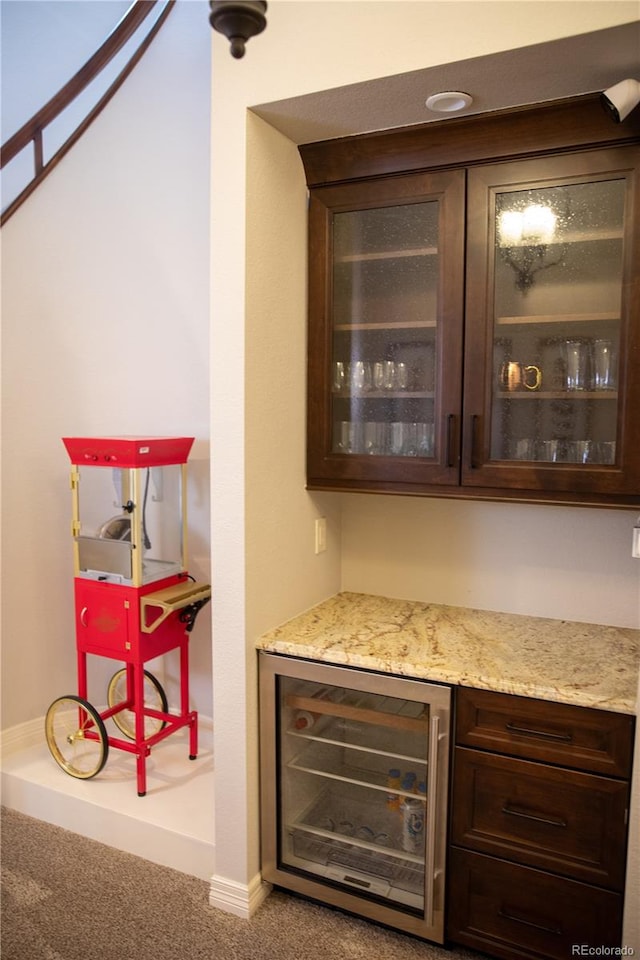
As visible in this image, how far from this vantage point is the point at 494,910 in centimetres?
182

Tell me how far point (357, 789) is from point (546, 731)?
2.44 feet

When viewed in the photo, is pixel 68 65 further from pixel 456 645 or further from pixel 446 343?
pixel 456 645

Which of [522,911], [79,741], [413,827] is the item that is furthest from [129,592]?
[522,911]

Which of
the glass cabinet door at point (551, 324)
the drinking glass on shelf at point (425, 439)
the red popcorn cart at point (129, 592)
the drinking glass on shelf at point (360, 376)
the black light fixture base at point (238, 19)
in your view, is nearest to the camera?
the black light fixture base at point (238, 19)

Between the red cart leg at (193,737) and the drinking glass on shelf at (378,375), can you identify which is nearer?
the drinking glass on shelf at (378,375)

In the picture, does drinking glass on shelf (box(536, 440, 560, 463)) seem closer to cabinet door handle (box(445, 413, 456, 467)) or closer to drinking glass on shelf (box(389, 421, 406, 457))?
cabinet door handle (box(445, 413, 456, 467))

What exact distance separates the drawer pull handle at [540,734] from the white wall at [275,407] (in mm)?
608

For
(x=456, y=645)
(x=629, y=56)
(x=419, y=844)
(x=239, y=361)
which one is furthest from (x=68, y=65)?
(x=419, y=844)

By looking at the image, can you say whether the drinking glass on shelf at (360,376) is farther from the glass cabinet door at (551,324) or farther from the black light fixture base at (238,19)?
the black light fixture base at (238,19)

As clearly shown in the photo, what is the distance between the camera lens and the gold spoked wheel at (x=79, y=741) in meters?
2.53

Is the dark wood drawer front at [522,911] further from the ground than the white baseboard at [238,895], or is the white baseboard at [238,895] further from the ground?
the dark wood drawer front at [522,911]

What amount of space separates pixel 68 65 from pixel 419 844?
136 inches

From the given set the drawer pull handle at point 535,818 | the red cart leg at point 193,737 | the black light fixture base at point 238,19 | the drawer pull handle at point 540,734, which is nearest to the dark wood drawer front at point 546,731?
the drawer pull handle at point 540,734

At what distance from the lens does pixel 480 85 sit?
1748 millimetres
